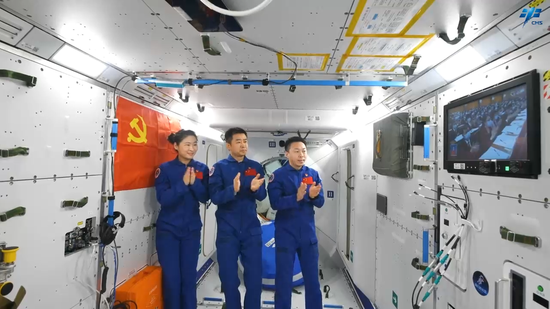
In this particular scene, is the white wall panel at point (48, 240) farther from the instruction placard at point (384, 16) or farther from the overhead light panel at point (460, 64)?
the overhead light panel at point (460, 64)

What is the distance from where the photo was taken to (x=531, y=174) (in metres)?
1.29

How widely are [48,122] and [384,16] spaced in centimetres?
242

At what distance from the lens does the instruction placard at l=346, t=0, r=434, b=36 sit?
1330mm

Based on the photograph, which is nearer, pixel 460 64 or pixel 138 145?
pixel 460 64

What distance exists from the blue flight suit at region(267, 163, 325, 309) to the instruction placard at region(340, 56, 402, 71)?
134cm

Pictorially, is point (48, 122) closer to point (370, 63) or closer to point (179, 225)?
point (179, 225)

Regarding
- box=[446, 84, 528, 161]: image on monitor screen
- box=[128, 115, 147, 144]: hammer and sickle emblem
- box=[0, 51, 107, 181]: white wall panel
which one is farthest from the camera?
box=[128, 115, 147, 144]: hammer and sickle emblem

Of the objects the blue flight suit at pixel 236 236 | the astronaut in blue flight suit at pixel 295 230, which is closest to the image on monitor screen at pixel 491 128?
the astronaut in blue flight suit at pixel 295 230

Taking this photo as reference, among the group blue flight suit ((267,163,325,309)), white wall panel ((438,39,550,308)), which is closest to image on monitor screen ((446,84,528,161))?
white wall panel ((438,39,550,308))

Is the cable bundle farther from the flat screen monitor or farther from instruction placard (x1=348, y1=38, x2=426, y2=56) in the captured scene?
instruction placard (x1=348, y1=38, x2=426, y2=56)

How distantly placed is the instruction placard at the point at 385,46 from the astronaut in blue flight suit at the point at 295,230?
143 cm

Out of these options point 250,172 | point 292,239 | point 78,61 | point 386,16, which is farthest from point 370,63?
point 78,61

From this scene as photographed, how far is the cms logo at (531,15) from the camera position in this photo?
1.23 meters

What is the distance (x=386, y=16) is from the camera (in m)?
1.45
